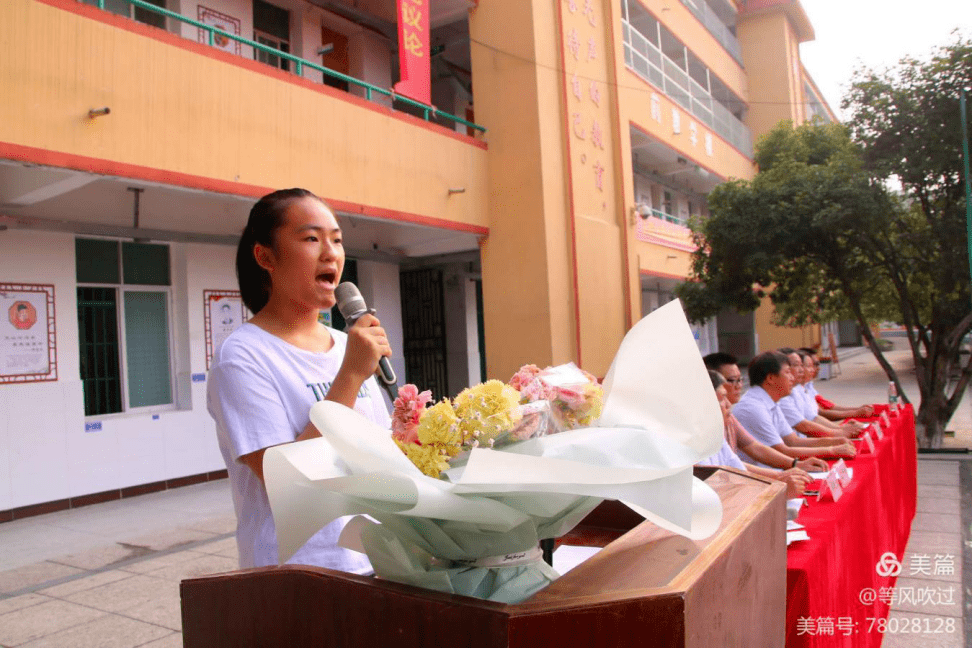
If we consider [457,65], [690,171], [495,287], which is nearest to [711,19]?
[690,171]

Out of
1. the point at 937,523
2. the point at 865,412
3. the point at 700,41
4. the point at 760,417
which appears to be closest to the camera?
the point at 760,417

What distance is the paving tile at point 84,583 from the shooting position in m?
4.05

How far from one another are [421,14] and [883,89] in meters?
5.02

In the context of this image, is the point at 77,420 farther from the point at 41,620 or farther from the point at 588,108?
the point at 588,108

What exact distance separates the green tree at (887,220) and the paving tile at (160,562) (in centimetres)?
731

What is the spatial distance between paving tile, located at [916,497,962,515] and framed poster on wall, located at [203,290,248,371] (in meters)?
6.25

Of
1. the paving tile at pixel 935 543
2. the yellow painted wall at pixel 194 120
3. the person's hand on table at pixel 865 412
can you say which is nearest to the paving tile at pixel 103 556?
the yellow painted wall at pixel 194 120

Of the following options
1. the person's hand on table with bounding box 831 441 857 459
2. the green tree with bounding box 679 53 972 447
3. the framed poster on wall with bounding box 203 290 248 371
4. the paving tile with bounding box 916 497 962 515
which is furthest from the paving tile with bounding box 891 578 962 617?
the framed poster on wall with bounding box 203 290 248 371

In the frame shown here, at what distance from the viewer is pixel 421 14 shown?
296 inches

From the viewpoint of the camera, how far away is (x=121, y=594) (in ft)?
13.1

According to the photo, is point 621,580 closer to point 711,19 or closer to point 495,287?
point 495,287

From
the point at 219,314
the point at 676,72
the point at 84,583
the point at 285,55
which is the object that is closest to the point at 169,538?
the point at 84,583

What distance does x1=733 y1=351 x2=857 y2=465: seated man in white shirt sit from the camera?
15.4ft

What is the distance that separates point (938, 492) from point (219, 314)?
22.0 ft
